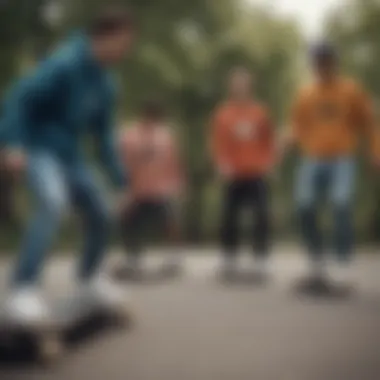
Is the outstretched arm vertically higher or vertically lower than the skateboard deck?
higher

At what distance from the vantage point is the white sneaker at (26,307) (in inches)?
53.8

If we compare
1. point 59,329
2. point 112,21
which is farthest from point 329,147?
point 59,329

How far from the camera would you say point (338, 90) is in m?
1.43

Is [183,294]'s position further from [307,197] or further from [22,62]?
[22,62]

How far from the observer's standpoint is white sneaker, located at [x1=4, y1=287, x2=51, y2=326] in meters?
1.37

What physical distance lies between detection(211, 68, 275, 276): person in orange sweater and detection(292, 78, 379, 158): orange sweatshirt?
0.17 feet

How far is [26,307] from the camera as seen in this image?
137 cm

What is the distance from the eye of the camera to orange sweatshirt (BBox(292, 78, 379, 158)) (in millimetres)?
1428

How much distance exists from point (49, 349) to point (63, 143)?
0.30m

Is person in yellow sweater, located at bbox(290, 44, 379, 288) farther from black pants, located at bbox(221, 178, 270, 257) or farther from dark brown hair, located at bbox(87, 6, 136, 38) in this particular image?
dark brown hair, located at bbox(87, 6, 136, 38)

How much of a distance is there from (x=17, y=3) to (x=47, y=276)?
42 cm

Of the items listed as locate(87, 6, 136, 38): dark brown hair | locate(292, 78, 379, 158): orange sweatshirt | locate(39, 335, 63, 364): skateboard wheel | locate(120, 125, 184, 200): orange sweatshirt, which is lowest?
locate(39, 335, 63, 364): skateboard wheel

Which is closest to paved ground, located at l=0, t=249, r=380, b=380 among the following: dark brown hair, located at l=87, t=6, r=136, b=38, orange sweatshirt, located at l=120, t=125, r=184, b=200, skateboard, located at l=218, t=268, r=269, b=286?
skateboard, located at l=218, t=268, r=269, b=286

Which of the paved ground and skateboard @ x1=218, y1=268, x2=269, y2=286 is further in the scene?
skateboard @ x1=218, y1=268, x2=269, y2=286
